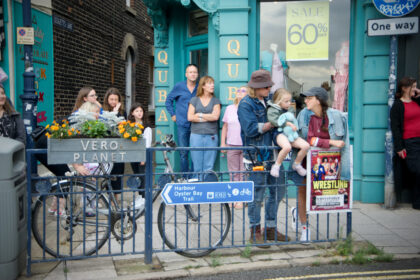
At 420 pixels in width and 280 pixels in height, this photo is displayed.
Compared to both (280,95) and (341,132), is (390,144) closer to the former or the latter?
(341,132)

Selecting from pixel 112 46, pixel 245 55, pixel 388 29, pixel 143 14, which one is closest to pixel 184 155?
pixel 245 55

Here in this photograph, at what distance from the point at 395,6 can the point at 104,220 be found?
5.31m

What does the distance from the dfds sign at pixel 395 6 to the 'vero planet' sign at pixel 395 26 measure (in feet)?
0.37

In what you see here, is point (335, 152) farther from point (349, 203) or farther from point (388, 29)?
point (388, 29)

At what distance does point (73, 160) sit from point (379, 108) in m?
5.10

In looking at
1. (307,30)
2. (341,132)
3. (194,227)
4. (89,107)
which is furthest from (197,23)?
(194,227)

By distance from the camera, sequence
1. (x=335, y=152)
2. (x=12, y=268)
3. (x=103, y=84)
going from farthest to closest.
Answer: (x=103, y=84) → (x=335, y=152) → (x=12, y=268)

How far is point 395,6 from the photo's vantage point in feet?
21.5

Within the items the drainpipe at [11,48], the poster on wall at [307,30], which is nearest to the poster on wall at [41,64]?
the drainpipe at [11,48]

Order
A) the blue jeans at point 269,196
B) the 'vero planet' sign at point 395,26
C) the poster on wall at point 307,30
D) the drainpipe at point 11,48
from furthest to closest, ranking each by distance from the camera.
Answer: the drainpipe at point 11,48 < the poster on wall at point 307,30 < the 'vero planet' sign at point 395,26 < the blue jeans at point 269,196

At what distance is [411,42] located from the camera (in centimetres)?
690

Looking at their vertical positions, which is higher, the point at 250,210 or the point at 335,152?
the point at 335,152

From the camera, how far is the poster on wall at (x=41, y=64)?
31.3ft

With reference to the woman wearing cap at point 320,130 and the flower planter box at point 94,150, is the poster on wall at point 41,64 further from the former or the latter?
the woman wearing cap at point 320,130
